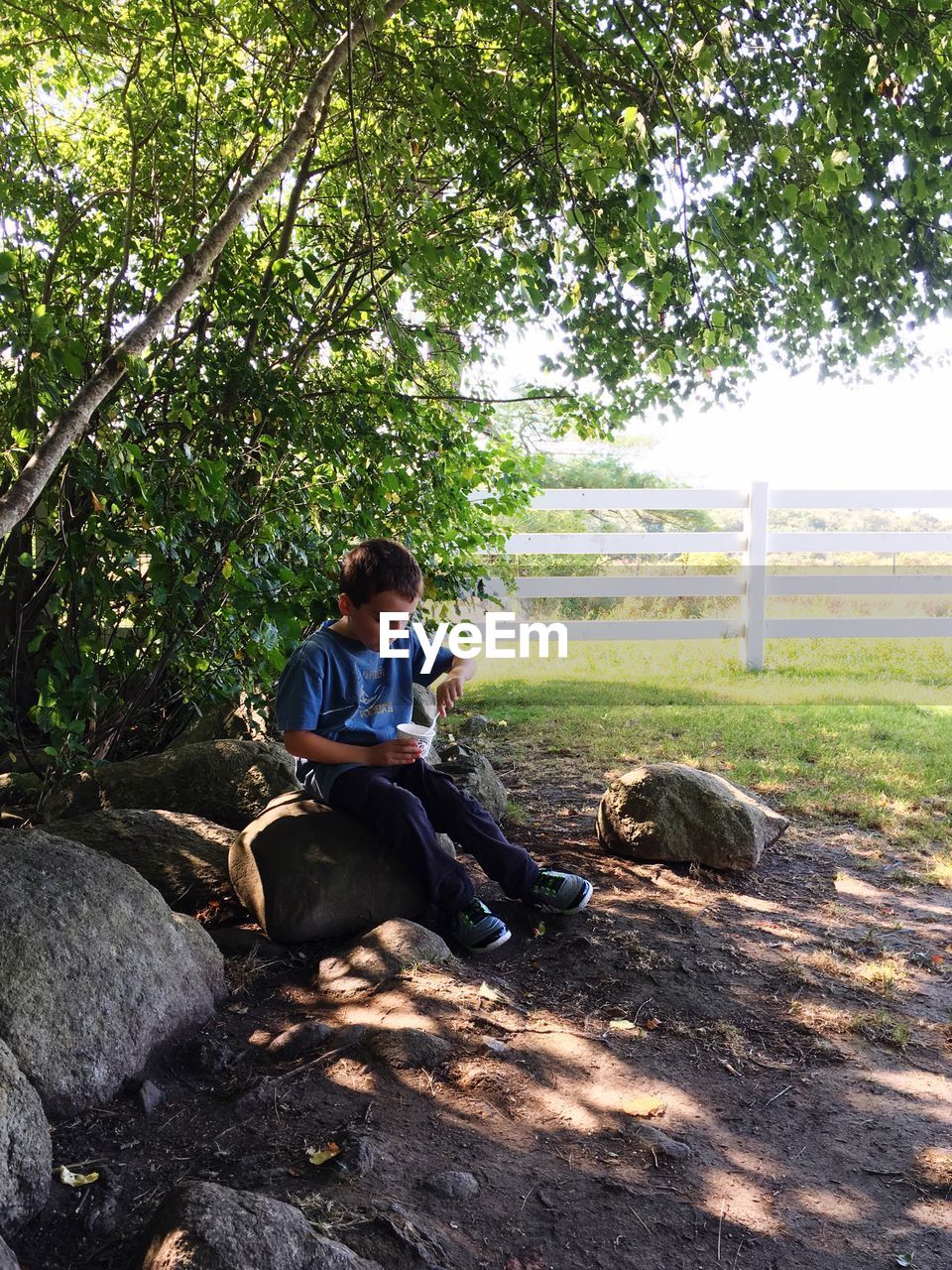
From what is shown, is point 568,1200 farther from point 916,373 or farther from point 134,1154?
point 916,373

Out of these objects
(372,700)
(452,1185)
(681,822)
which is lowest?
(452,1185)

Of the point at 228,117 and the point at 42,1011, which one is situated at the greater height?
the point at 228,117

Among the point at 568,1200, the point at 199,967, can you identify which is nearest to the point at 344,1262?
the point at 568,1200

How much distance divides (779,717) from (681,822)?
3.92 metres

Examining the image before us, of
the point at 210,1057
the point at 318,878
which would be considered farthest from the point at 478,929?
the point at 210,1057

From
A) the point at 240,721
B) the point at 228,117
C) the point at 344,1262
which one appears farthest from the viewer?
the point at 240,721

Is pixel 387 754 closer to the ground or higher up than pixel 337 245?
closer to the ground

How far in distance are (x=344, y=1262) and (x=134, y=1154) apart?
0.69 metres

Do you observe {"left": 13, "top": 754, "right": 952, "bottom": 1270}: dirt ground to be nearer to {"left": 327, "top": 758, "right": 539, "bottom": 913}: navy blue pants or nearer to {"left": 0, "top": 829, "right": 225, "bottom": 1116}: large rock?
{"left": 0, "top": 829, "right": 225, "bottom": 1116}: large rock

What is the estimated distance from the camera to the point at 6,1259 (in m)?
1.61

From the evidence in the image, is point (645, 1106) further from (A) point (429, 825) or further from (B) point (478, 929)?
(A) point (429, 825)

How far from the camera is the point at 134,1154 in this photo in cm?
216

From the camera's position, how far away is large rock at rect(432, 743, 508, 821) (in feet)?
15.1

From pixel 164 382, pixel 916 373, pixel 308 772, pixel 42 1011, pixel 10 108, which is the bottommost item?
pixel 42 1011
